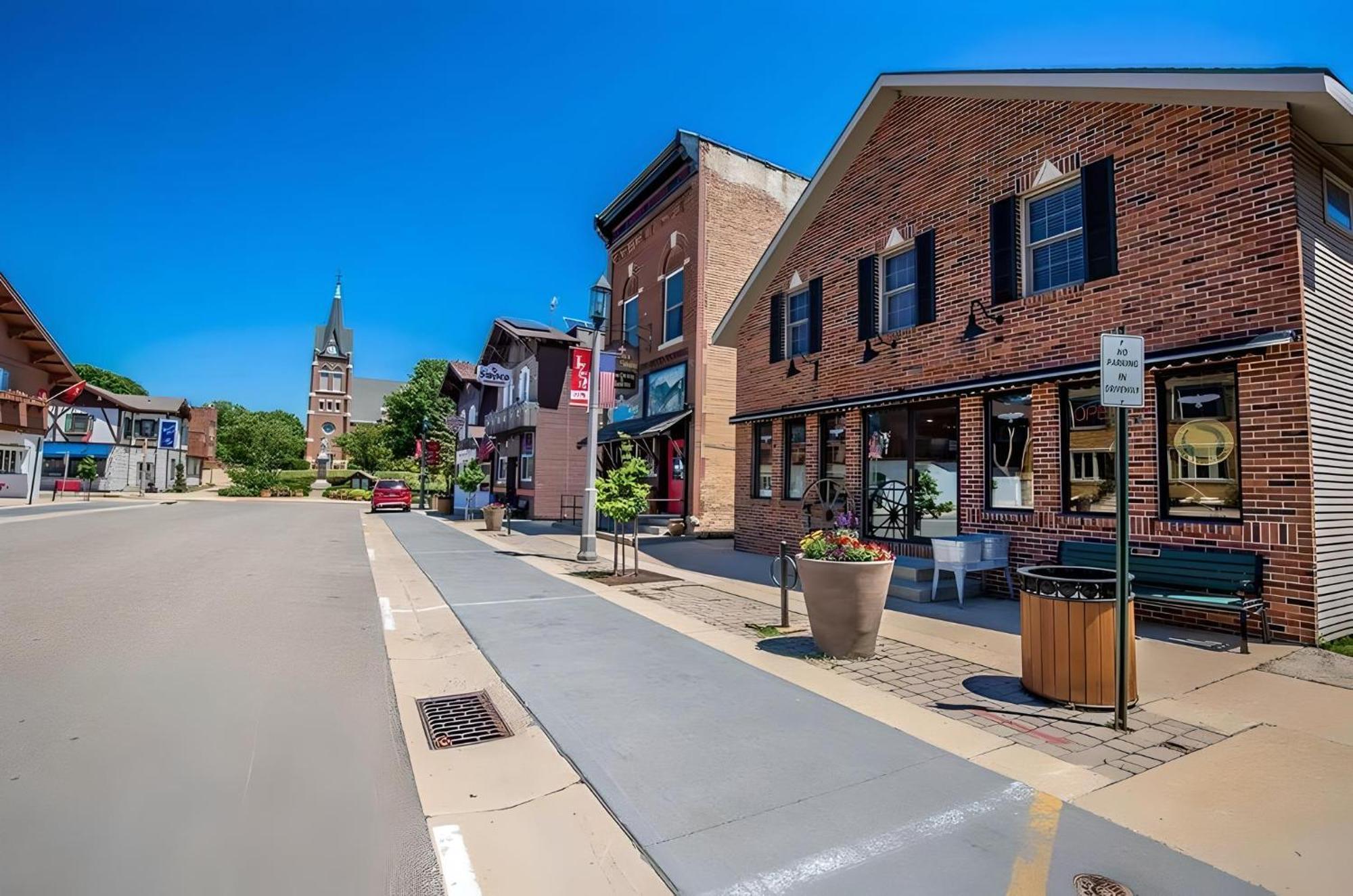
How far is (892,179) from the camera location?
41.4 feet

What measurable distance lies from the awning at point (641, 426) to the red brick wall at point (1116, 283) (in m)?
6.77

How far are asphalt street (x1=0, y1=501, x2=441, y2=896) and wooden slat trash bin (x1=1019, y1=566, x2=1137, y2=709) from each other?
4.52 meters

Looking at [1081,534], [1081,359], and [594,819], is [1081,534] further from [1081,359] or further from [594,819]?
[594,819]

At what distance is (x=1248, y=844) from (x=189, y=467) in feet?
282

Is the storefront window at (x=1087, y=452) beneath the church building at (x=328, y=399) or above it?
beneath

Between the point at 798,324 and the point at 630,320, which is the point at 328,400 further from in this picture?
the point at 798,324

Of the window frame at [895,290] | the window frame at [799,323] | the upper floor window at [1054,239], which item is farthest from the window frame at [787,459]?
the upper floor window at [1054,239]

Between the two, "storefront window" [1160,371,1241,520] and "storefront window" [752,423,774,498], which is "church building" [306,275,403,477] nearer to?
"storefront window" [752,423,774,498]

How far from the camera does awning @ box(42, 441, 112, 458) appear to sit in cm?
5266

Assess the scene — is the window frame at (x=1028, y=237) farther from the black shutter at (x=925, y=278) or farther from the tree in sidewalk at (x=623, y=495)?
the tree in sidewalk at (x=623, y=495)

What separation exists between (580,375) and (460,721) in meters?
12.7

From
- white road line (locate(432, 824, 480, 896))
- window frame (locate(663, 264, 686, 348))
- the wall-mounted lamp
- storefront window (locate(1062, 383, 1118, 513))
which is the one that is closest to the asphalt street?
white road line (locate(432, 824, 480, 896))

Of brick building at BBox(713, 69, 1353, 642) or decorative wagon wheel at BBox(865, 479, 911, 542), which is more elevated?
brick building at BBox(713, 69, 1353, 642)

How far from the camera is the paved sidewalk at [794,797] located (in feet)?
9.80
